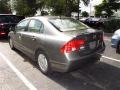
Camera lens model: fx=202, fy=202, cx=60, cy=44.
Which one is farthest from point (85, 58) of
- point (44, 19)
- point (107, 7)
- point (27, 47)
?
point (107, 7)

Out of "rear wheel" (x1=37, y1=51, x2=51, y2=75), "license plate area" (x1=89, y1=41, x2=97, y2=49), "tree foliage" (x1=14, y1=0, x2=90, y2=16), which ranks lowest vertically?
"rear wheel" (x1=37, y1=51, x2=51, y2=75)

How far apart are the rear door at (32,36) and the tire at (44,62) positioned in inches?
11.1

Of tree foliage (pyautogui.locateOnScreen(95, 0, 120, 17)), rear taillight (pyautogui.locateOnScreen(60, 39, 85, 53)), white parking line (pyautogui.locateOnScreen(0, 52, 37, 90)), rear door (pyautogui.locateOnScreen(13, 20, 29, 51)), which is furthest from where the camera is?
tree foliage (pyautogui.locateOnScreen(95, 0, 120, 17))

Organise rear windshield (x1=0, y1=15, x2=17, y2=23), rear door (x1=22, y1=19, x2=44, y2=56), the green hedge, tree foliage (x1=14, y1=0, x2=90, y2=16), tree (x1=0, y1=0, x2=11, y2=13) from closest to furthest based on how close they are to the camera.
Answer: rear door (x1=22, y1=19, x2=44, y2=56) → rear windshield (x1=0, y1=15, x2=17, y2=23) → the green hedge → tree foliage (x1=14, y1=0, x2=90, y2=16) → tree (x1=0, y1=0, x2=11, y2=13)

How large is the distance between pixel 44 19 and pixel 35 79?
172 centimetres

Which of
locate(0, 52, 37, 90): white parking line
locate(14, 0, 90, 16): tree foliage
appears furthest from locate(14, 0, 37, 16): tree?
locate(0, 52, 37, 90): white parking line

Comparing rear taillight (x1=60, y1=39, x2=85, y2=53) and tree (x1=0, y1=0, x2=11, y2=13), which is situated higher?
tree (x1=0, y1=0, x2=11, y2=13)

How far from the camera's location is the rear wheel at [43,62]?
5336mm

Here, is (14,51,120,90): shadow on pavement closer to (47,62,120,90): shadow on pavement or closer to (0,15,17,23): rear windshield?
(47,62,120,90): shadow on pavement

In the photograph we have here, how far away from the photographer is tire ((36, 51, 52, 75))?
17.5 feet

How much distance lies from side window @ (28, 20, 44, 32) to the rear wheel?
71 cm

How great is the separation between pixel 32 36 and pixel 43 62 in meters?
0.91

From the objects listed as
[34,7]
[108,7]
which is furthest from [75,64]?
[108,7]

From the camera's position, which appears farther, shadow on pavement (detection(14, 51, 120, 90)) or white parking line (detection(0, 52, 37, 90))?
white parking line (detection(0, 52, 37, 90))
